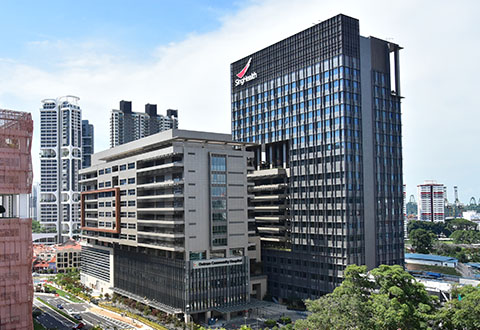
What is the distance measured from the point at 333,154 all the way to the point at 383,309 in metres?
41.2

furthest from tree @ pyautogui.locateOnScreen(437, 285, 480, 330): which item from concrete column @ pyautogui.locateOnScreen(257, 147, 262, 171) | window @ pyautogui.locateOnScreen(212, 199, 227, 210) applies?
concrete column @ pyautogui.locateOnScreen(257, 147, 262, 171)

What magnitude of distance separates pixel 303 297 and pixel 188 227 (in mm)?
32630

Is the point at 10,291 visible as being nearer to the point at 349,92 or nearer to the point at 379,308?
the point at 379,308

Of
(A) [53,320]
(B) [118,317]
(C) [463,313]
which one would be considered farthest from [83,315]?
(C) [463,313]

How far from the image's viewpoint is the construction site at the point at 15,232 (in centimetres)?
6481

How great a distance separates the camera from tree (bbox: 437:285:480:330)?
190ft

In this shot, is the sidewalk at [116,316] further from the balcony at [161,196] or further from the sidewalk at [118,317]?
the balcony at [161,196]

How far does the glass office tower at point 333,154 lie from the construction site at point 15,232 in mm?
58181

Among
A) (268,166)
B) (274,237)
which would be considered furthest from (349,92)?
(274,237)

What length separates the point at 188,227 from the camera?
8912cm

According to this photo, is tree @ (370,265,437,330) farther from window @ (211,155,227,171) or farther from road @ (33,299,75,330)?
road @ (33,299,75,330)

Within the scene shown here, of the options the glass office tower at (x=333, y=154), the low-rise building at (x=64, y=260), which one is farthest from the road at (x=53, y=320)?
the low-rise building at (x=64, y=260)

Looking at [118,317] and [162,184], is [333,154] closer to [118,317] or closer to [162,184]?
[162,184]

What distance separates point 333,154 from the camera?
317 ft
